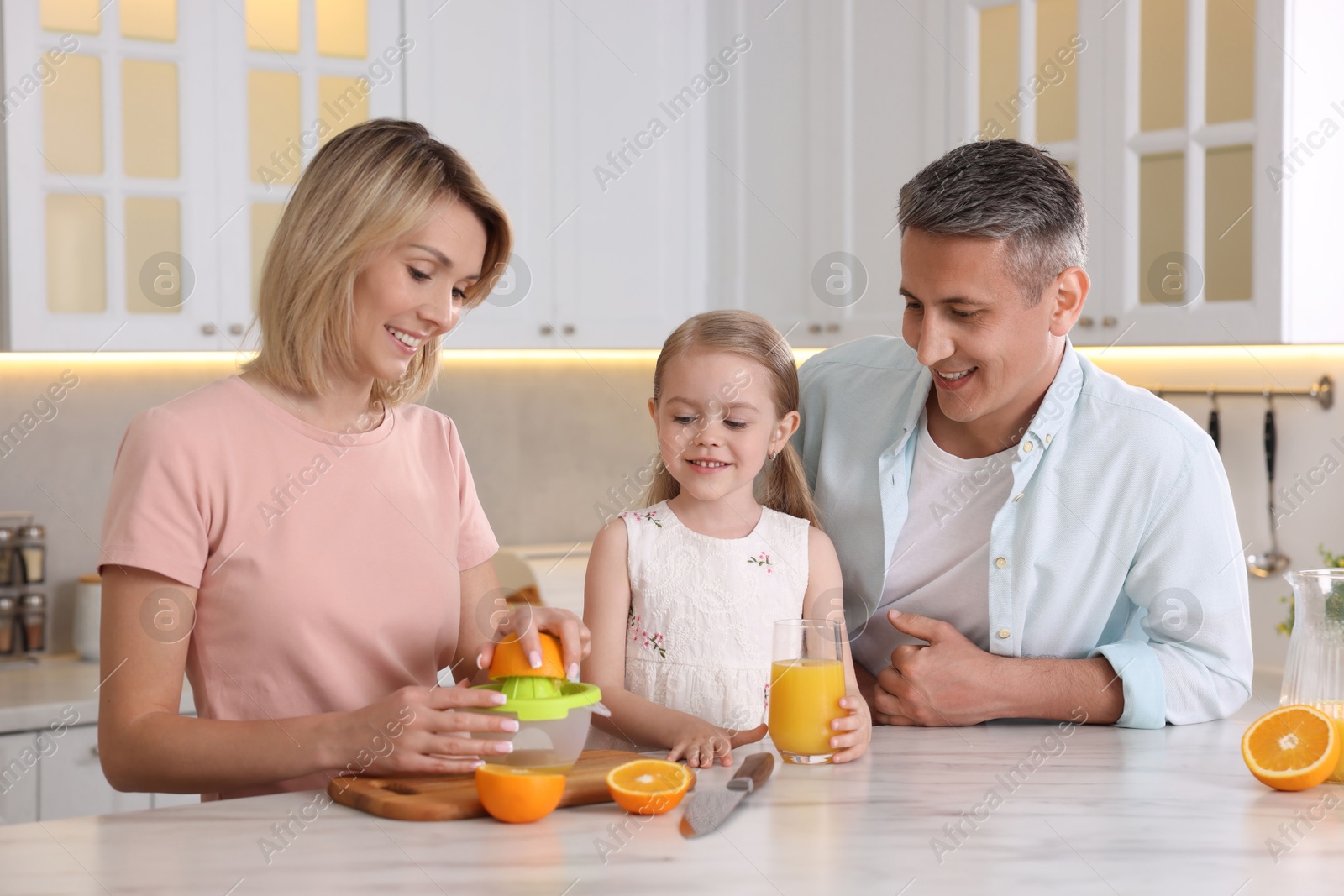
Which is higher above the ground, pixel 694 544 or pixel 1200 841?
pixel 694 544

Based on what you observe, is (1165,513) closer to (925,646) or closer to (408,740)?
(925,646)

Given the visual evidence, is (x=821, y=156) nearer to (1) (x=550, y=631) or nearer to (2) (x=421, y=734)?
(1) (x=550, y=631)

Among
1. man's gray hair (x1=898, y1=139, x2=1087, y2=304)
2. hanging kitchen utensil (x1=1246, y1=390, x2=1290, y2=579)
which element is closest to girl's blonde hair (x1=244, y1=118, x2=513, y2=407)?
man's gray hair (x1=898, y1=139, x2=1087, y2=304)

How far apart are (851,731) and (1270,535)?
2.02 metres

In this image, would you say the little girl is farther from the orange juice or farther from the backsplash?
the backsplash

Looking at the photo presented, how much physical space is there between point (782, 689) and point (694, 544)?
1.16 feet

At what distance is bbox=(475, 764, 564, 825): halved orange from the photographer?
41.7 inches

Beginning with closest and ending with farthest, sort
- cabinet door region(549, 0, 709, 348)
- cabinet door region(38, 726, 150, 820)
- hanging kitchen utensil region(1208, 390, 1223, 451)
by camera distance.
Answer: cabinet door region(38, 726, 150, 820), hanging kitchen utensil region(1208, 390, 1223, 451), cabinet door region(549, 0, 709, 348)

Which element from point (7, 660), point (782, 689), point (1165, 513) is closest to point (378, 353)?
point (782, 689)

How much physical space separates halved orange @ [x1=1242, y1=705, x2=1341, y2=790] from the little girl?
0.53 metres

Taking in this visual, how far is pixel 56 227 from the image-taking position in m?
2.83

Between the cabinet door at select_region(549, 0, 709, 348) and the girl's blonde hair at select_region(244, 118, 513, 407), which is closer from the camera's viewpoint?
the girl's blonde hair at select_region(244, 118, 513, 407)

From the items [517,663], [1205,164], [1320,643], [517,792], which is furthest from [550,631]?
[1205,164]

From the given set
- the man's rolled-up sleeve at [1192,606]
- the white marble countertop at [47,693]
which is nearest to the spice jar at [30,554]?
the white marble countertop at [47,693]
